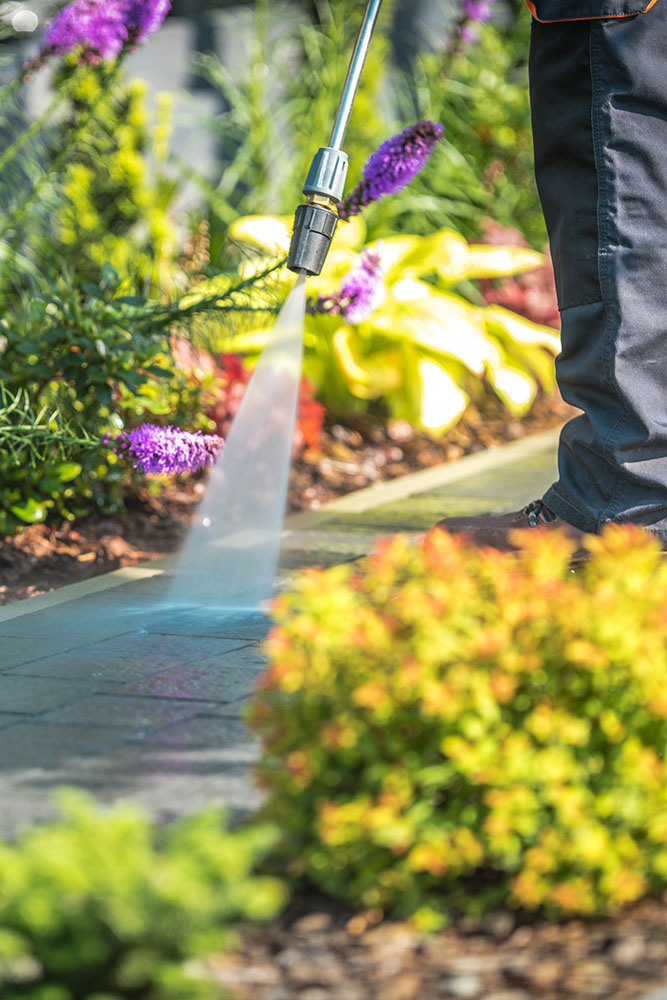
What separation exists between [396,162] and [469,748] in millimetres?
1759

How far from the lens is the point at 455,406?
12.8ft

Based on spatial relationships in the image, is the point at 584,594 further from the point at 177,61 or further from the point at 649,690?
the point at 177,61

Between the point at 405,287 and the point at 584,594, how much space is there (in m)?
2.98

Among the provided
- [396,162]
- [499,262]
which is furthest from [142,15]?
[499,262]

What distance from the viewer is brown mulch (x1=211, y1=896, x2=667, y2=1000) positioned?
1.17m

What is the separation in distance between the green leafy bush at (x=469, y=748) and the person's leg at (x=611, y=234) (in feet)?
3.01

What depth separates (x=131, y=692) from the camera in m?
1.92

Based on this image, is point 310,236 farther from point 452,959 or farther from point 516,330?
point 516,330

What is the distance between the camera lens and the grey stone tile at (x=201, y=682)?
74.6 inches

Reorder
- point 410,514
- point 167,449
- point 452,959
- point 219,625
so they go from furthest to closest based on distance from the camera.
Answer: point 410,514 → point 167,449 → point 219,625 → point 452,959

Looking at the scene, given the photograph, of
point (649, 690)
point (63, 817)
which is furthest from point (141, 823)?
point (649, 690)

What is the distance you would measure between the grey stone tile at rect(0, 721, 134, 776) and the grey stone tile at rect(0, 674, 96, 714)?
0.08 metres

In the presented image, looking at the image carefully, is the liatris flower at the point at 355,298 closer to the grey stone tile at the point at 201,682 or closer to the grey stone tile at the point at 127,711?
the grey stone tile at the point at 201,682

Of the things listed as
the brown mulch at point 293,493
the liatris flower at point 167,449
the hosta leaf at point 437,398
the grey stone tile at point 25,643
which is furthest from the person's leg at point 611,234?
the hosta leaf at point 437,398
